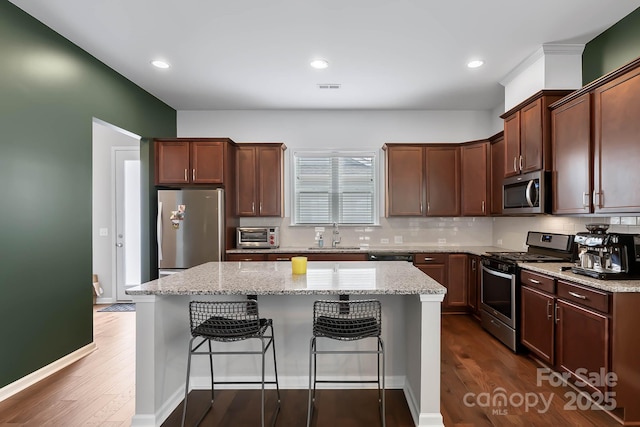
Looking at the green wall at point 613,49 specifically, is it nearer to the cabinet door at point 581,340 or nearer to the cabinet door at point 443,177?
the cabinet door at point 443,177

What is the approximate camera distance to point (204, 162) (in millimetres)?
4395

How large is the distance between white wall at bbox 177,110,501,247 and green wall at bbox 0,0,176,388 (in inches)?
70.0

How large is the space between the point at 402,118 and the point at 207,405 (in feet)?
14.5

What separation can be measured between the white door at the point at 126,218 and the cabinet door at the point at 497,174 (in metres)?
5.25

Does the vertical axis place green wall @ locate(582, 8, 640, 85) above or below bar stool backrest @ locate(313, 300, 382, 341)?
above

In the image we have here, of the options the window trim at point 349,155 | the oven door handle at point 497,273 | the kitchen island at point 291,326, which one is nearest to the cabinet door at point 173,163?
the window trim at point 349,155

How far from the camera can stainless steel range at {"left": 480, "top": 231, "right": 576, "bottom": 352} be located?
3.16 meters

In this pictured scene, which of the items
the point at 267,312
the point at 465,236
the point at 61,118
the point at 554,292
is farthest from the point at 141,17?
the point at 465,236

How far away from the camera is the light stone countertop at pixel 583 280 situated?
6.71ft

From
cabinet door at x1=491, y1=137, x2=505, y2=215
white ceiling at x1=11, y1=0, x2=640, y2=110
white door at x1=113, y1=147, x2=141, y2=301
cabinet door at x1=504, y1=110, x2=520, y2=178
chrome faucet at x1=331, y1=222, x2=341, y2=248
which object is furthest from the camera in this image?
white door at x1=113, y1=147, x2=141, y2=301

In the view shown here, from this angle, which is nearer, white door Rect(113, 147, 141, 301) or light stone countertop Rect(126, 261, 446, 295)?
light stone countertop Rect(126, 261, 446, 295)

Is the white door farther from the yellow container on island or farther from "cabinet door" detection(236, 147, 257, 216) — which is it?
the yellow container on island

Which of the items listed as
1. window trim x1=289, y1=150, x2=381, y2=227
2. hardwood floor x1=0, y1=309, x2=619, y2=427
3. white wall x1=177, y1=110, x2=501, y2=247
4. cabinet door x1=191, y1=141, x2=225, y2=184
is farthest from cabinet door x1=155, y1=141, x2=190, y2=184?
hardwood floor x1=0, y1=309, x2=619, y2=427

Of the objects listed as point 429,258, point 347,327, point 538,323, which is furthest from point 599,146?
point 347,327
